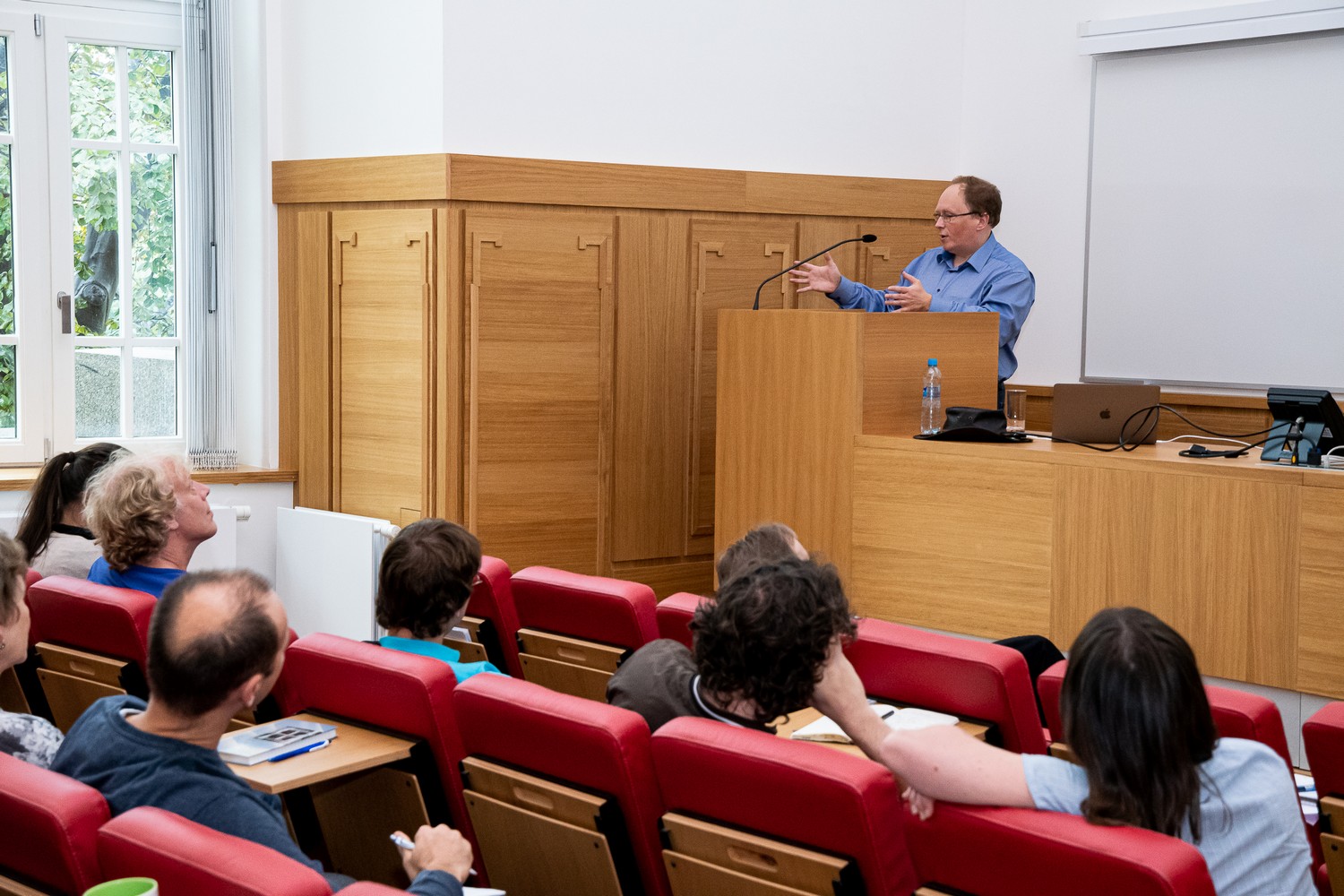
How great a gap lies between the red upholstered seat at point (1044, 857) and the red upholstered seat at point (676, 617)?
4.44 feet

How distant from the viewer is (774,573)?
7.32ft

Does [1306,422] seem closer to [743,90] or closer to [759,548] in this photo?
[759,548]

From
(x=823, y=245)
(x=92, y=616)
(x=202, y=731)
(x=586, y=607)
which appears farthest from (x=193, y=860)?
(x=823, y=245)

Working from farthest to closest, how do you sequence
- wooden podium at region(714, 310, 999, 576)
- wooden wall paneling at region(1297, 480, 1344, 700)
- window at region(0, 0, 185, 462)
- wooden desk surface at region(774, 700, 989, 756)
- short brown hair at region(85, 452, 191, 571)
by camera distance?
window at region(0, 0, 185, 462) → wooden podium at region(714, 310, 999, 576) → wooden wall paneling at region(1297, 480, 1344, 700) → short brown hair at region(85, 452, 191, 571) → wooden desk surface at region(774, 700, 989, 756)

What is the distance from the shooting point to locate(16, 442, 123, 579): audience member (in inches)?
146

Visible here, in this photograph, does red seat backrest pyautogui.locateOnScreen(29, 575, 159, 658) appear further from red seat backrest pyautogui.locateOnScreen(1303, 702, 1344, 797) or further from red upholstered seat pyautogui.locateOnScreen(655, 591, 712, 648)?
red seat backrest pyautogui.locateOnScreen(1303, 702, 1344, 797)

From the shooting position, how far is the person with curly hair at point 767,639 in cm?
218

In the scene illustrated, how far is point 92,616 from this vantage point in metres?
3.03

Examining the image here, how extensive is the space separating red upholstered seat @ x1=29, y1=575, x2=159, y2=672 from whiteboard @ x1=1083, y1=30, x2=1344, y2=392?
4619 millimetres

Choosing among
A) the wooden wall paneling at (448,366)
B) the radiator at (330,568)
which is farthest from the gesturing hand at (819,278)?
the radiator at (330,568)

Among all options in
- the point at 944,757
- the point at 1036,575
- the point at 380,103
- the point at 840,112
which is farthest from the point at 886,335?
the point at 944,757

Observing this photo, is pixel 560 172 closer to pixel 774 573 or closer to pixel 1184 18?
pixel 1184 18

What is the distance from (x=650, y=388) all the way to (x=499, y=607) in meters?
2.28

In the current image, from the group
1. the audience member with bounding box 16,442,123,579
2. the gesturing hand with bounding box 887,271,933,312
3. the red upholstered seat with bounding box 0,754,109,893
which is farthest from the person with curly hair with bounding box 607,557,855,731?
the gesturing hand with bounding box 887,271,933,312
